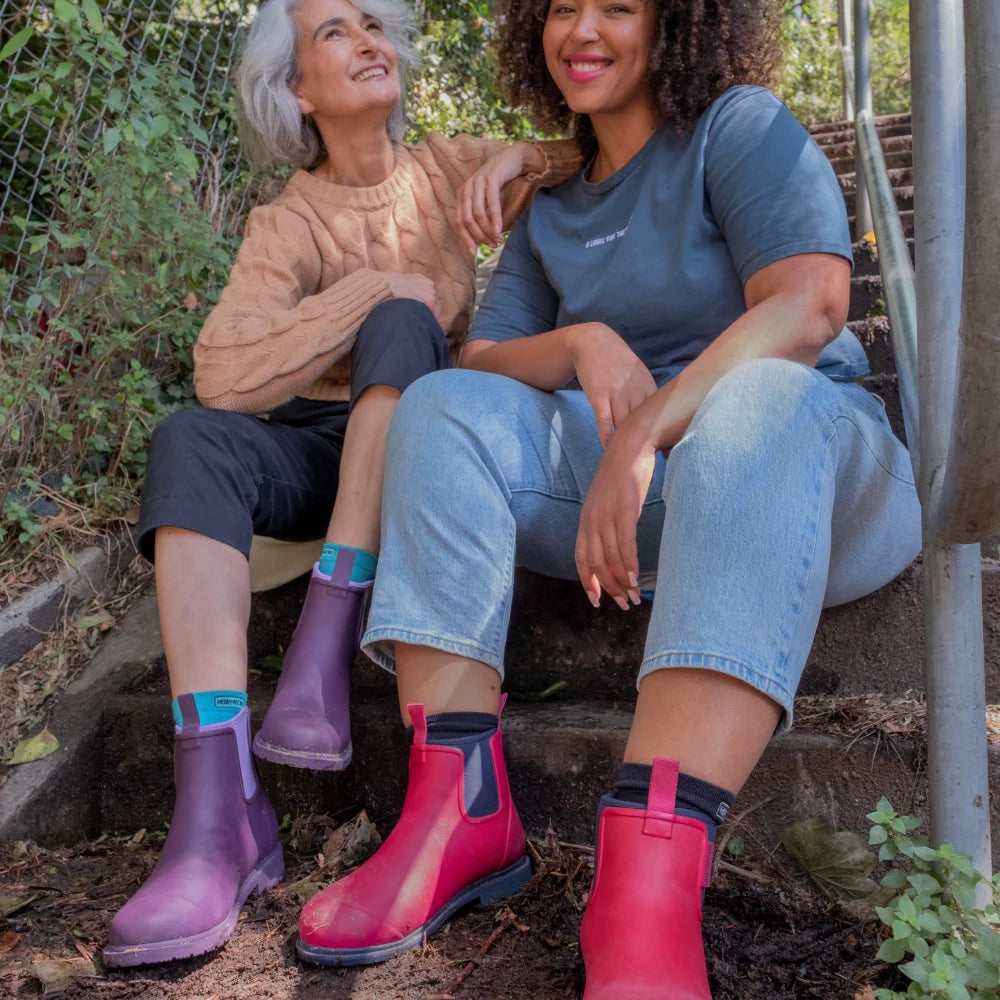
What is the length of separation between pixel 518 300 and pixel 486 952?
1113 mm

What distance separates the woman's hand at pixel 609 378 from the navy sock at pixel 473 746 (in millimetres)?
408

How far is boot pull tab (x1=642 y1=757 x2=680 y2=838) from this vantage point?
1.07 m

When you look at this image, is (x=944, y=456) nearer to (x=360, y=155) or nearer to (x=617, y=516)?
(x=617, y=516)

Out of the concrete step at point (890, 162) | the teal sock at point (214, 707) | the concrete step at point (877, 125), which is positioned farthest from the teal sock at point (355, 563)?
the concrete step at point (877, 125)

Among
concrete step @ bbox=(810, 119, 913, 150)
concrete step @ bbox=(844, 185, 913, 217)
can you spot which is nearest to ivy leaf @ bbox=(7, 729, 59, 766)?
concrete step @ bbox=(844, 185, 913, 217)

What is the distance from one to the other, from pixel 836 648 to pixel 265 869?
938 mm

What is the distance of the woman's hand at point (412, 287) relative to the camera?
6.49 ft

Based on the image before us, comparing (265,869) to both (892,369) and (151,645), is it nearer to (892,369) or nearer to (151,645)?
(151,645)

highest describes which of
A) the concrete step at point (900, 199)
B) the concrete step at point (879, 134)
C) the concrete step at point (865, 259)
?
the concrete step at point (879, 134)

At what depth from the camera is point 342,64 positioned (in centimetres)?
221

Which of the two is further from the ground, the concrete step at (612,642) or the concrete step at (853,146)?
the concrete step at (853,146)

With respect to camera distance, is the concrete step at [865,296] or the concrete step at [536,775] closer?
the concrete step at [536,775]

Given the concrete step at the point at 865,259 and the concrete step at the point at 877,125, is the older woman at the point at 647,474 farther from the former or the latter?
the concrete step at the point at 877,125

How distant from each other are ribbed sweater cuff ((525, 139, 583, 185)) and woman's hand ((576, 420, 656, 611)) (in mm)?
825
